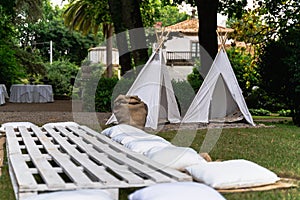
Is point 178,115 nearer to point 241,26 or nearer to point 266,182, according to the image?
point 241,26

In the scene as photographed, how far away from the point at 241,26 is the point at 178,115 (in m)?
3.79

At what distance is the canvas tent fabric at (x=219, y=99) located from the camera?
Result: 36.2 ft

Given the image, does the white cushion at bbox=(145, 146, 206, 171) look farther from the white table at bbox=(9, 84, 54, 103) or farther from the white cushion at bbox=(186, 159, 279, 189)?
the white table at bbox=(9, 84, 54, 103)

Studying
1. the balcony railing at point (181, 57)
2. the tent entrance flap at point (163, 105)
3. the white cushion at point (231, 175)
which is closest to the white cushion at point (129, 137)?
the white cushion at point (231, 175)

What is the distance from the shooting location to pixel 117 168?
4375 mm

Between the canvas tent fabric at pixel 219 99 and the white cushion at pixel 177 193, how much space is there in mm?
7509

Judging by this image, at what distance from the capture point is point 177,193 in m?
3.33

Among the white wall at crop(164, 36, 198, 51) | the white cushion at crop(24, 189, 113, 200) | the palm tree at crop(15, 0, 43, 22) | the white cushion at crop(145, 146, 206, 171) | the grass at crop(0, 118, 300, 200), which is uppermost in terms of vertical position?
the palm tree at crop(15, 0, 43, 22)

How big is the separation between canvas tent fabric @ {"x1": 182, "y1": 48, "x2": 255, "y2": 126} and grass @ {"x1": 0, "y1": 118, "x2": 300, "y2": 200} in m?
0.90

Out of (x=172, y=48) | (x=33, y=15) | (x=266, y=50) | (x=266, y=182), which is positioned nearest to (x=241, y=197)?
(x=266, y=182)

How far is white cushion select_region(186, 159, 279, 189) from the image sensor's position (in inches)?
170

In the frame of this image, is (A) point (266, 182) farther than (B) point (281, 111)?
No

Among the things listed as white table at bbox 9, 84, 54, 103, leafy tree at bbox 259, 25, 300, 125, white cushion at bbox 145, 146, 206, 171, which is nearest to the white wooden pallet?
white cushion at bbox 145, 146, 206, 171

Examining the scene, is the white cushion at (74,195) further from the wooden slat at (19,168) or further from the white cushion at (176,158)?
the white cushion at (176,158)
